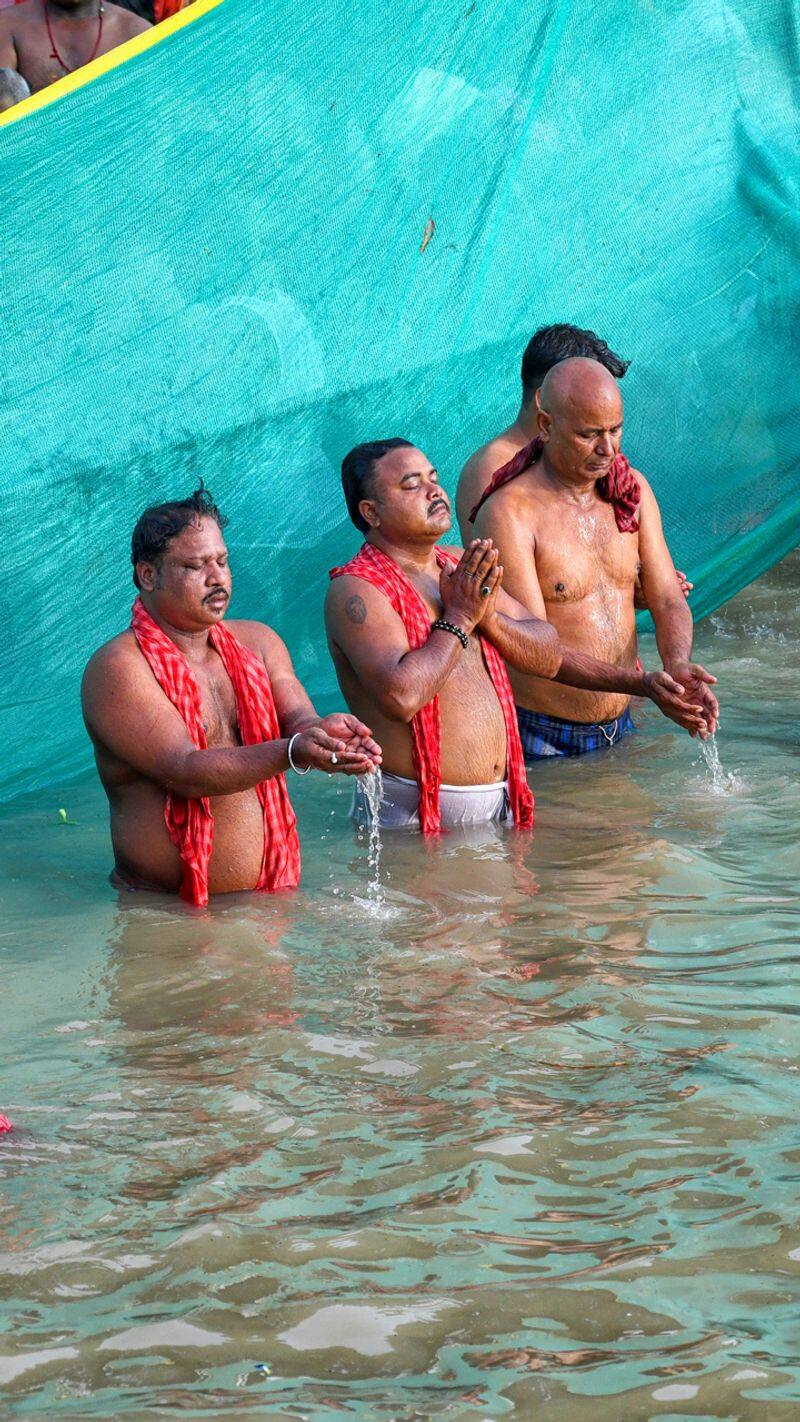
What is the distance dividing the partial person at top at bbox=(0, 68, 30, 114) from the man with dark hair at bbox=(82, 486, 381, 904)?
2054 millimetres

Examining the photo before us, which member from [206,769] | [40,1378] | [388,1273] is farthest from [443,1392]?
[206,769]

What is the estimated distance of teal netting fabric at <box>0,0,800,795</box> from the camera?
5.25 metres

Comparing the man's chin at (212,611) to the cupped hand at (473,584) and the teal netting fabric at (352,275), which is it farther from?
the teal netting fabric at (352,275)

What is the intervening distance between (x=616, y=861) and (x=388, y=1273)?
2145 millimetres

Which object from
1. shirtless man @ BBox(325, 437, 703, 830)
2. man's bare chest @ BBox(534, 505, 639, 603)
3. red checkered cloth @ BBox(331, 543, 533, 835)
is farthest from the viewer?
man's bare chest @ BBox(534, 505, 639, 603)

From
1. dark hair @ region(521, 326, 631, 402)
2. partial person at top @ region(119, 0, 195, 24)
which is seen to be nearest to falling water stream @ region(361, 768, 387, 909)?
dark hair @ region(521, 326, 631, 402)

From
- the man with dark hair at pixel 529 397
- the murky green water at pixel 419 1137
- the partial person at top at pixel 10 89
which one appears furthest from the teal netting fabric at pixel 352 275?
the murky green water at pixel 419 1137

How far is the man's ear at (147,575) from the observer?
4445mm

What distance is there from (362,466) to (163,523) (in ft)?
2.51

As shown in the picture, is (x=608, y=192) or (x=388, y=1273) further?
(x=608, y=192)

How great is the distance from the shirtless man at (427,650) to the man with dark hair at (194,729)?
329 millimetres

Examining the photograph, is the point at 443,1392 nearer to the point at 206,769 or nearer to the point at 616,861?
the point at 206,769

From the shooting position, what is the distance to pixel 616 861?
464cm

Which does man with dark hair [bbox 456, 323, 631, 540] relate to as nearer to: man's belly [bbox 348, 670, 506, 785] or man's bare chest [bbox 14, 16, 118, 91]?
man's belly [bbox 348, 670, 506, 785]
